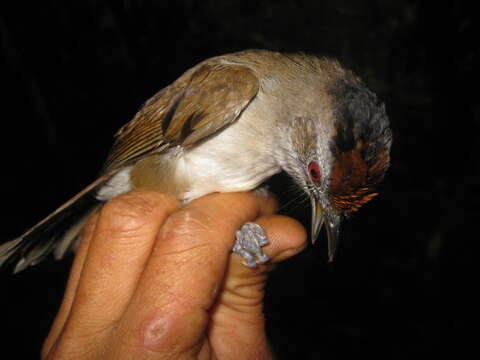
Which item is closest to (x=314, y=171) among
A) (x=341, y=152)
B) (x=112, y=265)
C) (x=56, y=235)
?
(x=341, y=152)

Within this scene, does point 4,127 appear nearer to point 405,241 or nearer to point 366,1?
point 366,1

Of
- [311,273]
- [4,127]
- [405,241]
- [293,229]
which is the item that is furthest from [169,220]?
[405,241]

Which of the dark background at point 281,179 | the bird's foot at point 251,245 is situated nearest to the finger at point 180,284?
the bird's foot at point 251,245

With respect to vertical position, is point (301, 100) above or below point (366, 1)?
below

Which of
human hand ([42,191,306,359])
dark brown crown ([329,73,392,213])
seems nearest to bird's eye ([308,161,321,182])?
dark brown crown ([329,73,392,213])

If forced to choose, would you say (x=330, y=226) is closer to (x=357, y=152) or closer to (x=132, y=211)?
(x=357, y=152)

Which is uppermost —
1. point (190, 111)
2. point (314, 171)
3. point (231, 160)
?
point (190, 111)

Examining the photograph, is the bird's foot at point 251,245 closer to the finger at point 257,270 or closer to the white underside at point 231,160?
the finger at point 257,270
